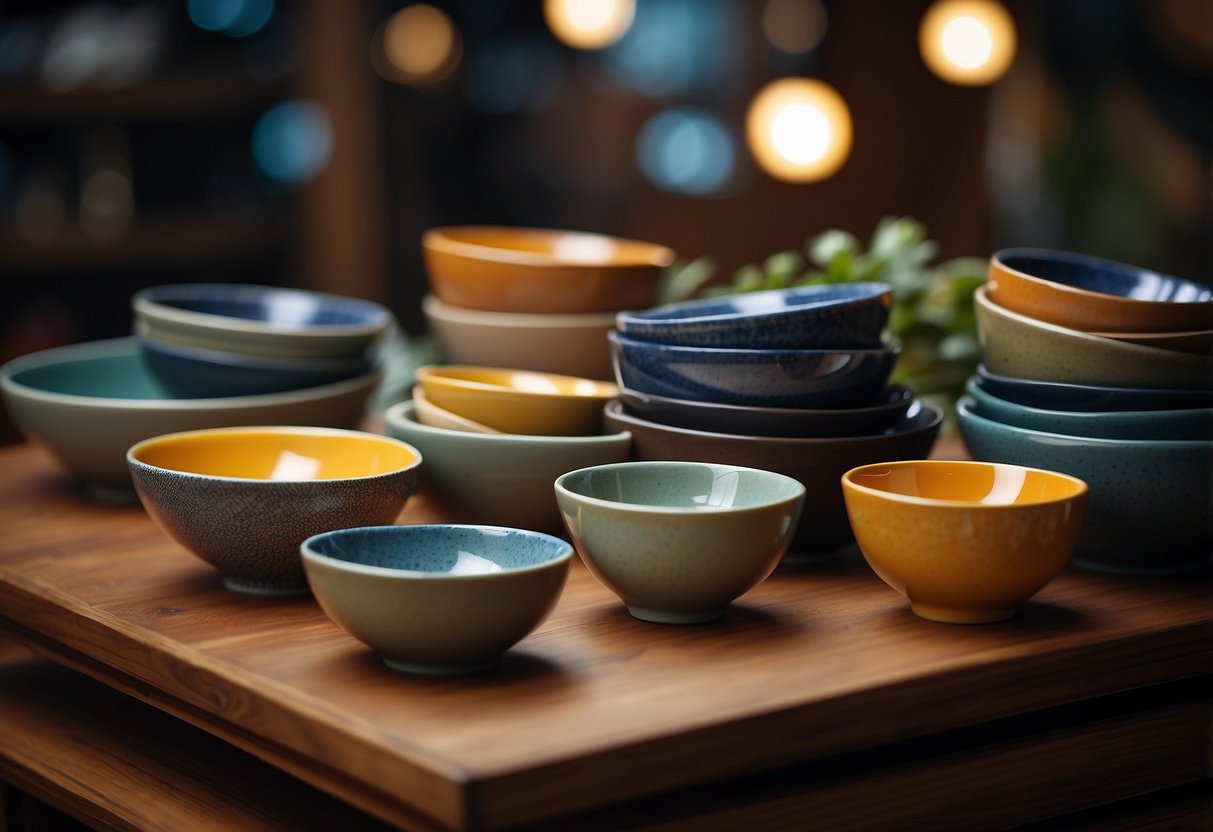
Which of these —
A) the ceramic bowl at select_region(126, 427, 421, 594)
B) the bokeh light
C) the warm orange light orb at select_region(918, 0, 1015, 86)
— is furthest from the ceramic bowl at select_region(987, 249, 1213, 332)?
the bokeh light

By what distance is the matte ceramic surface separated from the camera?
3.36ft

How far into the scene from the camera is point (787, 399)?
3.40 ft

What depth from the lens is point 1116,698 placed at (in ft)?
3.06

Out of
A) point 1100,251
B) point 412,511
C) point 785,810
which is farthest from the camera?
point 1100,251

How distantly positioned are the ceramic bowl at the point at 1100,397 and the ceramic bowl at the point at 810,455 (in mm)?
75

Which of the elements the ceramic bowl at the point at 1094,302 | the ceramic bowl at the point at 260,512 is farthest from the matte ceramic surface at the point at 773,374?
the ceramic bowl at the point at 260,512

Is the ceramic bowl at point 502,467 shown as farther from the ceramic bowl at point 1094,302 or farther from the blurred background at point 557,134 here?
the blurred background at point 557,134

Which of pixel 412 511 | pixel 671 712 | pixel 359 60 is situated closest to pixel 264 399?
pixel 412 511

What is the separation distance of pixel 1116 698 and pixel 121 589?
0.72 m

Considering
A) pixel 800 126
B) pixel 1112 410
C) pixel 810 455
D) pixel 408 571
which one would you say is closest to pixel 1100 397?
pixel 1112 410

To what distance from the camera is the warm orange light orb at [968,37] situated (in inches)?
124

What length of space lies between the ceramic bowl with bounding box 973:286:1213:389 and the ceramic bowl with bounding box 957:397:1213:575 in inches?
2.1

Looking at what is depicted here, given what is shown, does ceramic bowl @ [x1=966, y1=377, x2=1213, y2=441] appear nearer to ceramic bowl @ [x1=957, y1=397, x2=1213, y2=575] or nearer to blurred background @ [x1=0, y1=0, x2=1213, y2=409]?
ceramic bowl @ [x1=957, y1=397, x2=1213, y2=575]

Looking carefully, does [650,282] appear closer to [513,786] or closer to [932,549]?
[932,549]
